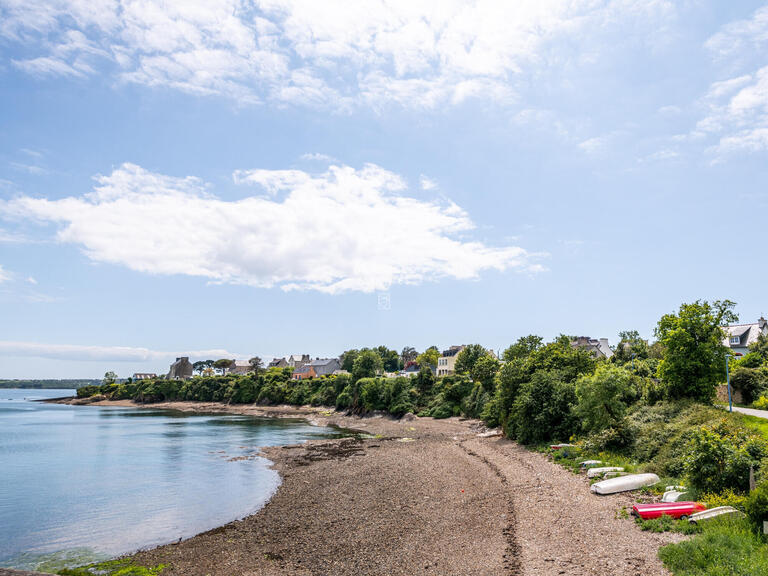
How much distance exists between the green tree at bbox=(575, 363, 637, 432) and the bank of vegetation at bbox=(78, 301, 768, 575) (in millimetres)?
81

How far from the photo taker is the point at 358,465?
4241 centimetres

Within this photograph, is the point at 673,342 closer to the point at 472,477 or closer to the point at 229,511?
the point at 472,477

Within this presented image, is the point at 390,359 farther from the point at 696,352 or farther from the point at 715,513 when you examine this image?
the point at 715,513

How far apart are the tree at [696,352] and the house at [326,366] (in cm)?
14033

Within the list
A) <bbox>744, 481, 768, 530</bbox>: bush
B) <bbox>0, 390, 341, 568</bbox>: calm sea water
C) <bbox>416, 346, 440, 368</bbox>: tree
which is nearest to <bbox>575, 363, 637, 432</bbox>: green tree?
<bbox>744, 481, 768, 530</bbox>: bush

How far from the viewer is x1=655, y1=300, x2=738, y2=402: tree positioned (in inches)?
1385

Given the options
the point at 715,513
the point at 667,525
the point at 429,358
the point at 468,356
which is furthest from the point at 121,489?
the point at 429,358

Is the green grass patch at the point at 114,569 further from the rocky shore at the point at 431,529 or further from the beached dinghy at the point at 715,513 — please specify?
the beached dinghy at the point at 715,513

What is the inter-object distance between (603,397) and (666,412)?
14.8 ft

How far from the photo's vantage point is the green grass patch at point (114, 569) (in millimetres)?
19519

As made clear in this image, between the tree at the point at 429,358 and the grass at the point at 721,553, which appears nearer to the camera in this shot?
the grass at the point at 721,553

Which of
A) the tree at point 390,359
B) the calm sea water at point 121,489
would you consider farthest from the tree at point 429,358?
the calm sea water at point 121,489

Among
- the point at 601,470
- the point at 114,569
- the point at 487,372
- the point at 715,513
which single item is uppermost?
the point at 487,372

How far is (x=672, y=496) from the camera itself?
20734 mm
